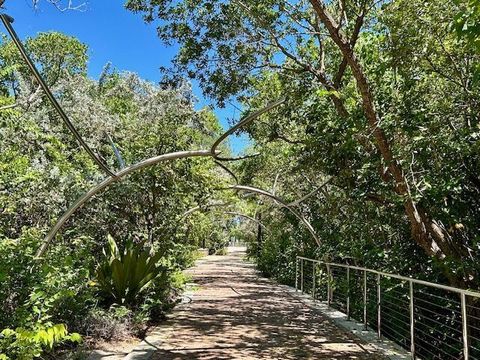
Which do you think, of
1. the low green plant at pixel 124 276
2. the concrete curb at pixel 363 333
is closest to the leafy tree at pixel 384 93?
the concrete curb at pixel 363 333

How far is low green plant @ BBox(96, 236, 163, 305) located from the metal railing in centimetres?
355

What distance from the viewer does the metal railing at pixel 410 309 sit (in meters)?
5.36

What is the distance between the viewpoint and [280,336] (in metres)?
7.08

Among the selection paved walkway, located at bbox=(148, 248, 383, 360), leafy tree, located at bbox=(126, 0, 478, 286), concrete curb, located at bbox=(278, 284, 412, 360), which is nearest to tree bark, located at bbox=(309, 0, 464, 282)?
leafy tree, located at bbox=(126, 0, 478, 286)

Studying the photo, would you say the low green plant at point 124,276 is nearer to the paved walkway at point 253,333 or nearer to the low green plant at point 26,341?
the paved walkway at point 253,333

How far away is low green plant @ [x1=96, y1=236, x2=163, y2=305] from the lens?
7.76 m

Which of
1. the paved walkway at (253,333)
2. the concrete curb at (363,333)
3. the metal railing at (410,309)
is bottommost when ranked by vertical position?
the paved walkway at (253,333)

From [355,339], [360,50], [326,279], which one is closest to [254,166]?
[326,279]

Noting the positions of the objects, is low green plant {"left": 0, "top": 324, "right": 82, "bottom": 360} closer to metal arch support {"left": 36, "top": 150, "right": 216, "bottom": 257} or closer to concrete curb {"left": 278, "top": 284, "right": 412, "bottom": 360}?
metal arch support {"left": 36, "top": 150, "right": 216, "bottom": 257}

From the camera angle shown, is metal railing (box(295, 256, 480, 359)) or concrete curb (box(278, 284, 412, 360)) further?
concrete curb (box(278, 284, 412, 360))

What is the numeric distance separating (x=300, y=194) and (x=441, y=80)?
874cm

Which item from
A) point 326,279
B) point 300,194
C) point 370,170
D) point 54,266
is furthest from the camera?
point 300,194

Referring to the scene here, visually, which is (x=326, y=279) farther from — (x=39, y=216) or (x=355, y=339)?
(x=39, y=216)

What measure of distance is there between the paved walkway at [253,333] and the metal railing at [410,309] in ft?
2.04
